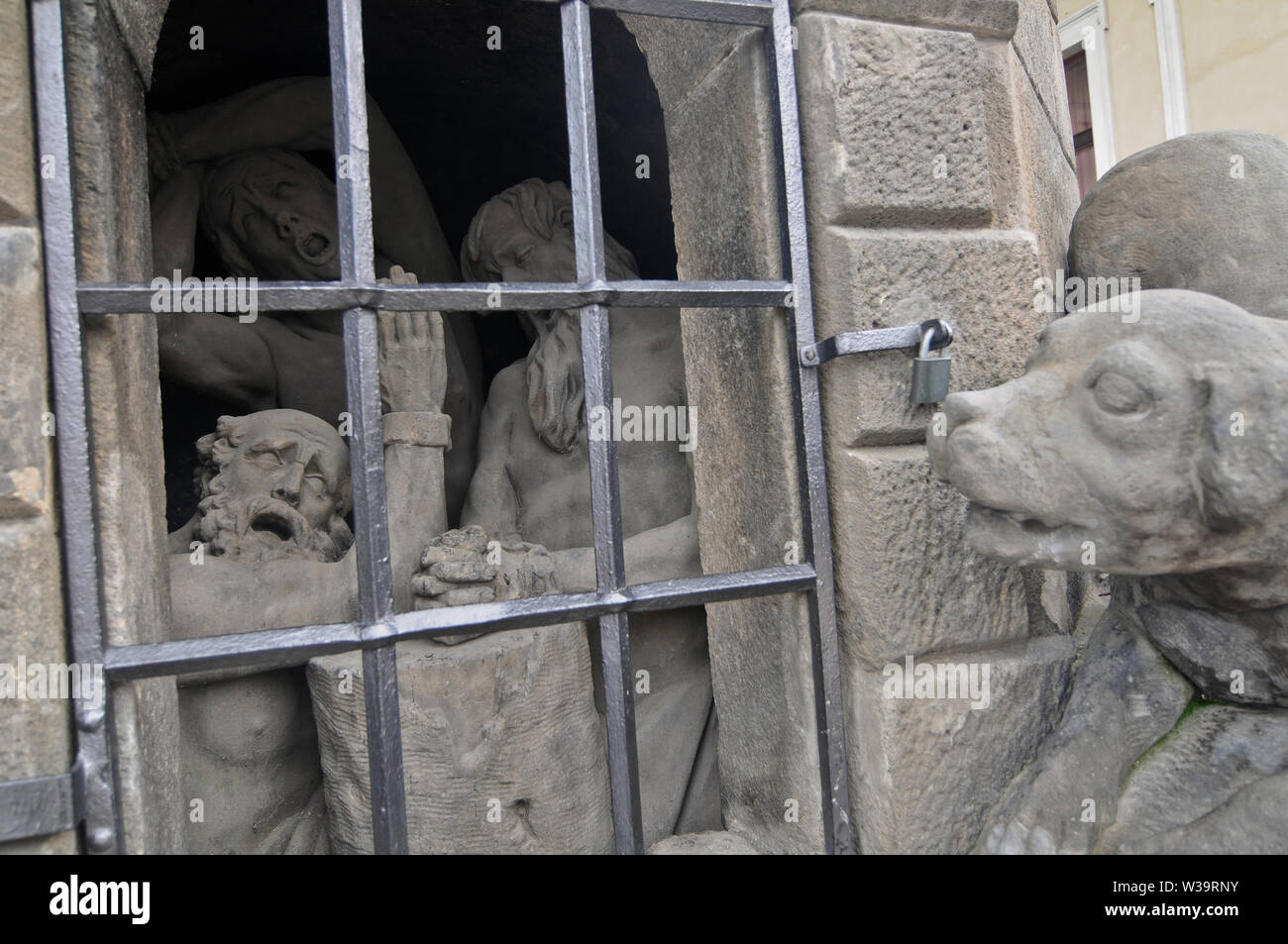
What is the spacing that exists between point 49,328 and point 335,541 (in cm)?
68

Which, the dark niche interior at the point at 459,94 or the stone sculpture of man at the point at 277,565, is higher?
the dark niche interior at the point at 459,94

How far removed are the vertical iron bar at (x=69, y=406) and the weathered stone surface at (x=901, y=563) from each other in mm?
910

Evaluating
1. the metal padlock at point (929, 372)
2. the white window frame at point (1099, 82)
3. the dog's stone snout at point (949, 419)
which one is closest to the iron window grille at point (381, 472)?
the metal padlock at point (929, 372)

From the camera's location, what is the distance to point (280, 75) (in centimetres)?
219

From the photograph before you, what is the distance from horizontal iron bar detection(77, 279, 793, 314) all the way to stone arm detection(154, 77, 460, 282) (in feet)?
3.32

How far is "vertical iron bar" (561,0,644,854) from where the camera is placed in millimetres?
1198

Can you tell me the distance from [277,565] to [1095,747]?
1.19 metres

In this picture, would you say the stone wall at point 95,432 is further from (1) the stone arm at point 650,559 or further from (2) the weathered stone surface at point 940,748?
(2) the weathered stone surface at point 940,748

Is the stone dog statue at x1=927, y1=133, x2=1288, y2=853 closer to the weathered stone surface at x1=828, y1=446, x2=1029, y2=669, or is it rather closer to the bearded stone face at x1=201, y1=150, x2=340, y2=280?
the weathered stone surface at x1=828, y1=446, x2=1029, y2=669

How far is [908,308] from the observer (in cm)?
133

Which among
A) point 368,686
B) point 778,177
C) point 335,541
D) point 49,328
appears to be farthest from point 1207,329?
point 335,541

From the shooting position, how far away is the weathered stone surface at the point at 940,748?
1301mm

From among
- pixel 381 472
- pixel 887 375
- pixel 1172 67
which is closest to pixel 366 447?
pixel 381 472

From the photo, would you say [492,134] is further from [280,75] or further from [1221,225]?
[1221,225]
